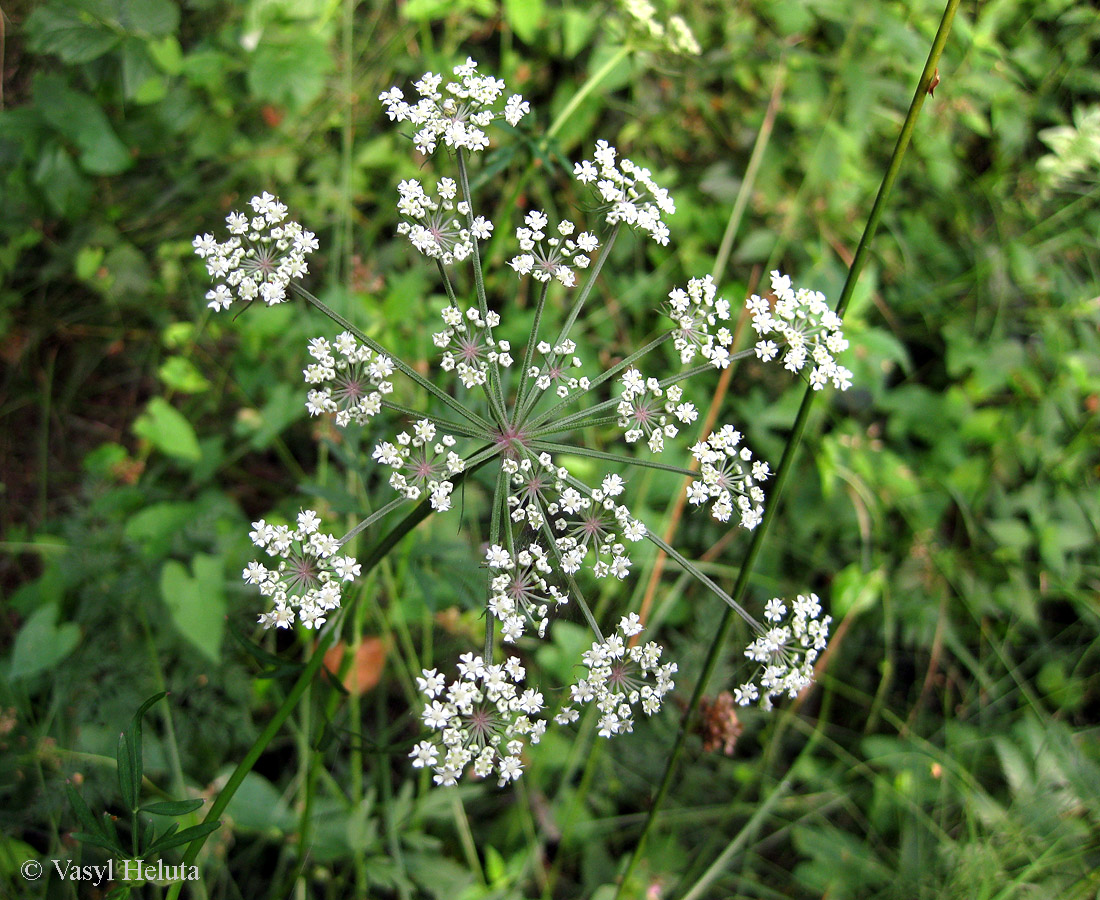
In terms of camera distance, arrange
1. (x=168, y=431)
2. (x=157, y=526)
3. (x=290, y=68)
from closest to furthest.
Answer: (x=157, y=526) < (x=290, y=68) < (x=168, y=431)

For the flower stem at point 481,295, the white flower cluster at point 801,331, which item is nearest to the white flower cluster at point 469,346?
the flower stem at point 481,295

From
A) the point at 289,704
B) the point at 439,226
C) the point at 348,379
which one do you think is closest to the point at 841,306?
the point at 439,226

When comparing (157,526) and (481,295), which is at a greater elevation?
(157,526)

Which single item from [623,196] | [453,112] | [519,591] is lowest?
[519,591]

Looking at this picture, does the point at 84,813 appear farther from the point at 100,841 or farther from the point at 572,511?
the point at 572,511

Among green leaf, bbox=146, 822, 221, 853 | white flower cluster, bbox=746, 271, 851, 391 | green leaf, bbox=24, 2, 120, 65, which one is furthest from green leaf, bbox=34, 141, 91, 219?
white flower cluster, bbox=746, 271, 851, 391

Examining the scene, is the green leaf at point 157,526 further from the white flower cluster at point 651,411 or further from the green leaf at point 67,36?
the white flower cluster at point 651,411

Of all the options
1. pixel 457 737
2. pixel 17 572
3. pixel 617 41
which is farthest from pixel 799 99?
pixel 17 572

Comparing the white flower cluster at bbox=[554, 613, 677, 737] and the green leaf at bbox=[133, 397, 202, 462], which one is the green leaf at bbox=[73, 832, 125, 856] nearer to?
the white flower cluster at bbox=[554, 613, 677, 737]
